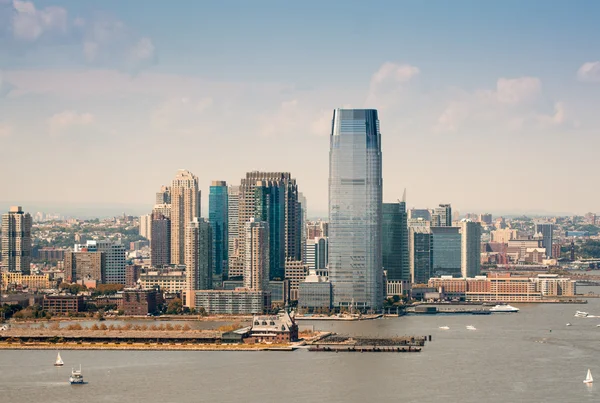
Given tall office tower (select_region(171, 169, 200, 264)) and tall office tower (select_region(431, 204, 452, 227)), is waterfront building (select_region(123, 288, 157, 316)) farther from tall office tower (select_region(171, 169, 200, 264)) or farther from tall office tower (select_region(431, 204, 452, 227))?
tall office tower (select_region(431, 204, 452, 227))

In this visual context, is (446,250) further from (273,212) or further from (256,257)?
(256,257)

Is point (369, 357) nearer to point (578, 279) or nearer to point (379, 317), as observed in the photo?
point (379, 317)

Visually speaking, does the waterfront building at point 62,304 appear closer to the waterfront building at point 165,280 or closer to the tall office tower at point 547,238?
the waterfront building at point 165,280

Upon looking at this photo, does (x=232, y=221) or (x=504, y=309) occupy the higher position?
(x=232, y=221)

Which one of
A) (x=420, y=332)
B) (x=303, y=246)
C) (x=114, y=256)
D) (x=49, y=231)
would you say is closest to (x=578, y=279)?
(x=303, y=246)

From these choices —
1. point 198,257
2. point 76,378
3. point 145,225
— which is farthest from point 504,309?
point 145,225
